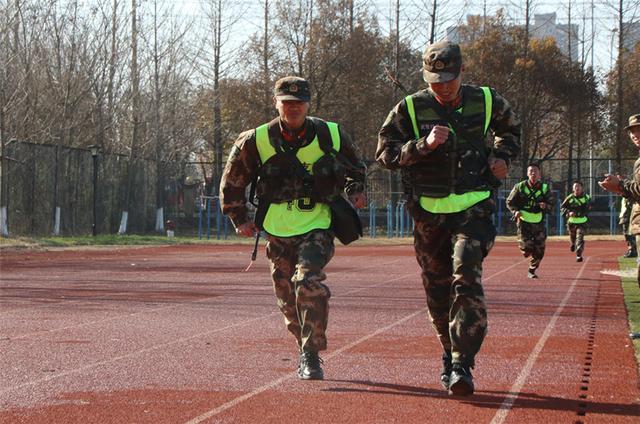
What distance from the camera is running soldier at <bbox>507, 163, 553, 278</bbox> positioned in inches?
753

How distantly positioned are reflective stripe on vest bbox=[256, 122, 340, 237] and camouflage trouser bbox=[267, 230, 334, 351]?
0.05 meters

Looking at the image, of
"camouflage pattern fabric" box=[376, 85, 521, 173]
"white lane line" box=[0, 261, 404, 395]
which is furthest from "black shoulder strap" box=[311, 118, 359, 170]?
"white lane line" box=[0, 261, 404, 395]

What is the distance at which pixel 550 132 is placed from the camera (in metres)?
57.5

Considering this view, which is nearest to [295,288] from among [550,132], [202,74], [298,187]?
[298,187]

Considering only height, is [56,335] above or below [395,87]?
below

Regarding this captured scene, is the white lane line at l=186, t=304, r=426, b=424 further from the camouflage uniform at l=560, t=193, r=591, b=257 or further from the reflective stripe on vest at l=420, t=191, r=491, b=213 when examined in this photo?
the camouflage uniform at l=560, t=193, r=591, b=257

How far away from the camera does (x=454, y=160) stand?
664 centimetres

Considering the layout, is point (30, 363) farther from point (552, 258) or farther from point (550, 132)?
point (550, 132)

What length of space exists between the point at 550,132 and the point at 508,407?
172ft

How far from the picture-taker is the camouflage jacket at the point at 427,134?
663 centimetres

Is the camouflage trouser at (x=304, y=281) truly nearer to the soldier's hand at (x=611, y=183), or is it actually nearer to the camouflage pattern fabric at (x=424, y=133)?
the camouflage pattern fabric at (x=424, y=133)

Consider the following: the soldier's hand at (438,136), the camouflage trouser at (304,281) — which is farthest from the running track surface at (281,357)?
the soldier's hand at (438,136)

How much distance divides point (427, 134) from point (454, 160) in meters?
0.22

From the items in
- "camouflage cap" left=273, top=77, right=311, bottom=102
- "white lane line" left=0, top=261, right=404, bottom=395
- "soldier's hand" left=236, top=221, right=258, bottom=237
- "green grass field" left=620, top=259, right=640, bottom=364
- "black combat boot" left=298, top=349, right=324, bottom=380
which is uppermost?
"camouflage cap" left=273, top=77, right=311, bottom=102
